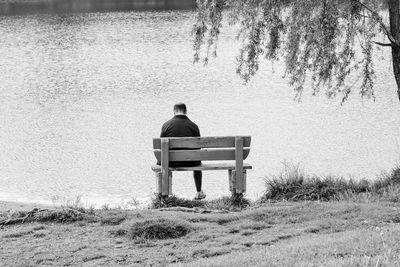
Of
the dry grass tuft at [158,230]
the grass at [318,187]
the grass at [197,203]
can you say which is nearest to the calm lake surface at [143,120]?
the grass at [318,187]

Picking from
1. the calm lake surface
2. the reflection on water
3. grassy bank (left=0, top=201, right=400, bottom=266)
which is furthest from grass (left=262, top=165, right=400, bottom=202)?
the reflection on water

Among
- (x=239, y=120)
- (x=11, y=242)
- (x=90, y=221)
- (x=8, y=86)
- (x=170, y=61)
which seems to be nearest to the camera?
(x=11, y=242)

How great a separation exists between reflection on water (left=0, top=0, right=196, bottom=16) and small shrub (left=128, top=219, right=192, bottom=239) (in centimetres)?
5252

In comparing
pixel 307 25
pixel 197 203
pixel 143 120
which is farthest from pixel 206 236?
pixel 143 120

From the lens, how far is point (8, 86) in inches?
1212

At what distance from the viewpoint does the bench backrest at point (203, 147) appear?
10891 mm

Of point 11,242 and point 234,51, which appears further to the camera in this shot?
point 234,51

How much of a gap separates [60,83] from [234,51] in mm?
9263

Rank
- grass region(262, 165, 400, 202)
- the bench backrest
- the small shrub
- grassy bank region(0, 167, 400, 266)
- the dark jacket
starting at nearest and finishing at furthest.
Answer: grassy bank region(0, 167, 400, 266) < the small shrub < the bench backrest < grass region(262, 165, 400, 202) < the dark jacket

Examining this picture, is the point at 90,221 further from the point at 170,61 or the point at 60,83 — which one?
the point at 170,61

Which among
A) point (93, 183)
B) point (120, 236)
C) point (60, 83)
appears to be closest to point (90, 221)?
point (120, 236)

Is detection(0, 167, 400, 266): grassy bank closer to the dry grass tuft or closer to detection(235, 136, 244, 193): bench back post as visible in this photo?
the dry grass tuft

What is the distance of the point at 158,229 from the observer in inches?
321

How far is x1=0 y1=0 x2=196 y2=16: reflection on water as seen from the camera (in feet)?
206
